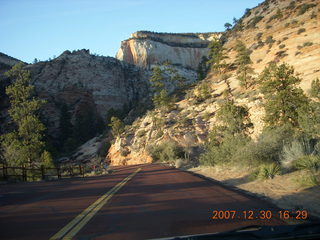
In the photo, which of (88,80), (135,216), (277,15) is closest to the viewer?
(135,216)

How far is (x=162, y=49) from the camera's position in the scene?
133 m

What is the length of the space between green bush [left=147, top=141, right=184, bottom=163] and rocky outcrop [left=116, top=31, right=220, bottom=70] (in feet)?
276

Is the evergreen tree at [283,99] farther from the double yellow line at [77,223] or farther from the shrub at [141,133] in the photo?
the shrub at [141,133]

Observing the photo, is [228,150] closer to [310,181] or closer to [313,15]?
[310,181]

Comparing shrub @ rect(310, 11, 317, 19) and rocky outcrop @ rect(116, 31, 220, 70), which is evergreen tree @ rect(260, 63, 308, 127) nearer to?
shrub @ rect(310, 11, 317, 19)

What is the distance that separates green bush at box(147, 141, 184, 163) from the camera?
121 feet

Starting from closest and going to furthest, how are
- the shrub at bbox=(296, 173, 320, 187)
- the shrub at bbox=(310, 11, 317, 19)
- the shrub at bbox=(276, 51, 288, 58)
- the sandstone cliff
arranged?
the shrub at bbox=(296, 173, 320, 187) < the sandstone cliff < the shrub at bbox=(276, 51, 288, 58) < the shrub at bbox=(310, 11, 317, 19)

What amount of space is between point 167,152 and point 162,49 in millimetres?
102374

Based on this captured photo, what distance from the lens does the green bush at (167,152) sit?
3691 cm

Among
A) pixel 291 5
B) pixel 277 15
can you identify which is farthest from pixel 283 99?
pixel 291 5

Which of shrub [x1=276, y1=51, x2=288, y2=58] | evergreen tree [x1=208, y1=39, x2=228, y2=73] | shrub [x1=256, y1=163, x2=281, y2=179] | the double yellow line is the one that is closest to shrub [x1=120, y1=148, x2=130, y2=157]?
evergreen tree [x1=208, y1=39, x2=228, y2=73]

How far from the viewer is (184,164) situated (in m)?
29.3

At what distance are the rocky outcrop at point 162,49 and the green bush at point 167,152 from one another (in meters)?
84.3
